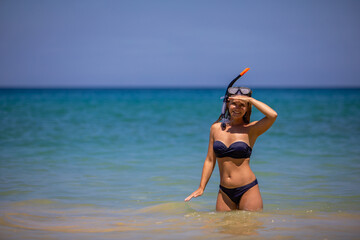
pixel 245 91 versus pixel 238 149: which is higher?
pixel 245 91

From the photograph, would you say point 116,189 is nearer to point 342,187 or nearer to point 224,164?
point 224,164

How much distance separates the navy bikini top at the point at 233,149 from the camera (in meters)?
4.84

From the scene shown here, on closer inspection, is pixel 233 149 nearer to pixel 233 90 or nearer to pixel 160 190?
pixel 233 90

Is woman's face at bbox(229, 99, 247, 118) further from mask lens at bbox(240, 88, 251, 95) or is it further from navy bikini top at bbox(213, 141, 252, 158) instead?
navy bikini top at bbox(213, 141, 252, 158)

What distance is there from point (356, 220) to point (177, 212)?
7.83ft

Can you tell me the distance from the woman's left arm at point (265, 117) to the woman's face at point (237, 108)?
0.13 metres

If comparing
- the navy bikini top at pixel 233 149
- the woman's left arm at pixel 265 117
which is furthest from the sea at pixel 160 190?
the woman's left arm at pixel 265 117

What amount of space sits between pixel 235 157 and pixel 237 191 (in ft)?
1.30

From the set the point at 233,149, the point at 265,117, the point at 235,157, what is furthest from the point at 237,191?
the point at 265,117

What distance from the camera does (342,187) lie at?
7859 millimetres

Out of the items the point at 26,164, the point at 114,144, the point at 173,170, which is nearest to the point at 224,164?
the point at 173,170

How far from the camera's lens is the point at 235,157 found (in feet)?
16.1

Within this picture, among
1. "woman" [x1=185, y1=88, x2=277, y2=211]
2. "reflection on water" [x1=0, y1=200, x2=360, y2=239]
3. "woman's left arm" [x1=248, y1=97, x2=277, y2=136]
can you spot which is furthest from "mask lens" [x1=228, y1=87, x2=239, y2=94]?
"reflection on water" [x1=0, y1=200, x2=360, y2=239]

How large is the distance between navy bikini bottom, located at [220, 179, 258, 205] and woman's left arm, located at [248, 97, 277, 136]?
1.97 feet
